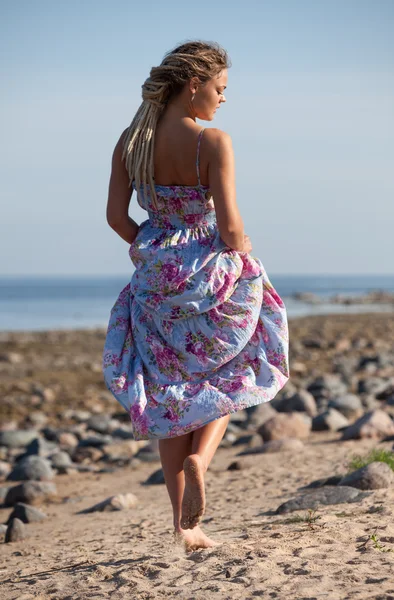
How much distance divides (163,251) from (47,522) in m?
2.78

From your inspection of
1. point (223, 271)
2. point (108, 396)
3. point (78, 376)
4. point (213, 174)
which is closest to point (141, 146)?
point (213, 174)

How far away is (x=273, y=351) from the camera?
374cm

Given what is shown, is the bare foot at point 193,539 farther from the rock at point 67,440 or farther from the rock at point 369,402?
the rock at point 369,402

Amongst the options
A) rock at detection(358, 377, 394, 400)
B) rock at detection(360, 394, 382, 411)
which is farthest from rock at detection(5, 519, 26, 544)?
rock at detection(358, 377, 394, 400)

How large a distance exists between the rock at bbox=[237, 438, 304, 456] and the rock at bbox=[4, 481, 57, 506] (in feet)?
5.48

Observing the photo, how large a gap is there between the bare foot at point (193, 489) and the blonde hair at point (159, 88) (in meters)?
1.18

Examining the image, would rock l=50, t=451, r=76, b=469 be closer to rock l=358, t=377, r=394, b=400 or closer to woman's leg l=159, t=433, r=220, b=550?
woman's leg l=159, t=433, r=220, b=550

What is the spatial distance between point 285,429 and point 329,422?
550 mm

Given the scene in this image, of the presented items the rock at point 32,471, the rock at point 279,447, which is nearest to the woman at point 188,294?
the rock at point 279,447

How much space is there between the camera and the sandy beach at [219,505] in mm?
3219

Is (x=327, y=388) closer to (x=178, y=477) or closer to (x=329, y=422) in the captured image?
(x=329, y=422)

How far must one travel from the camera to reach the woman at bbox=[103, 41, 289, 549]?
358 cm

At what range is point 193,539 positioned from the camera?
12.3ft

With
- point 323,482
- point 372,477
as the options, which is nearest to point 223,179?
point 372,477
